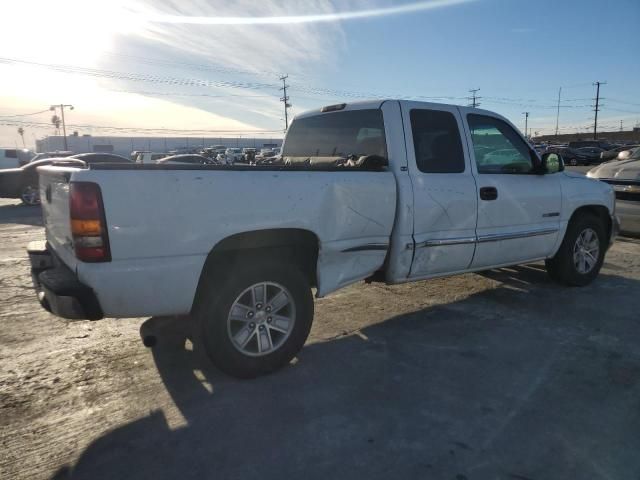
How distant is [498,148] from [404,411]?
2.96 meters

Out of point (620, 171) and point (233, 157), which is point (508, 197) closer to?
point (620, 171)

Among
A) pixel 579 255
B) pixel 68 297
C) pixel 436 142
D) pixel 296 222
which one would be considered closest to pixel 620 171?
pixel 579 255

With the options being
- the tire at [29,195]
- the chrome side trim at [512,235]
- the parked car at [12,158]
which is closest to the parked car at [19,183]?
the tire at [29,195]

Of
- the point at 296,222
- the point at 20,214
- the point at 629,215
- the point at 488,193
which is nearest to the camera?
the point at 296,222

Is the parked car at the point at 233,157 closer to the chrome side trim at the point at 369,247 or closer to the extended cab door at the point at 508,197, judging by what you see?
the chrome side trim at the point at 369,247

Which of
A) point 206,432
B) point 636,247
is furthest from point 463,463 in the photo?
point 636,247

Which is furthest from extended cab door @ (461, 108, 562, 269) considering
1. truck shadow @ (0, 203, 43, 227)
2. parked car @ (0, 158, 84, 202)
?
parked car @ (0, 158, 84, 202)

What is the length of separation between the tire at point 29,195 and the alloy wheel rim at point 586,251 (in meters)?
15.0

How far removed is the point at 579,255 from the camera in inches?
219

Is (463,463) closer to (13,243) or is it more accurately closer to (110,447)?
(110,447)

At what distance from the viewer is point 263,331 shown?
3.32 m

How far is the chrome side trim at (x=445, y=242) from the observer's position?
3990 mm

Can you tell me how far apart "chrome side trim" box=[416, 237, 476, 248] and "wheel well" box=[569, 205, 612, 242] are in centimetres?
193

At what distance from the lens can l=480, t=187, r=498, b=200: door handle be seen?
171 inches
